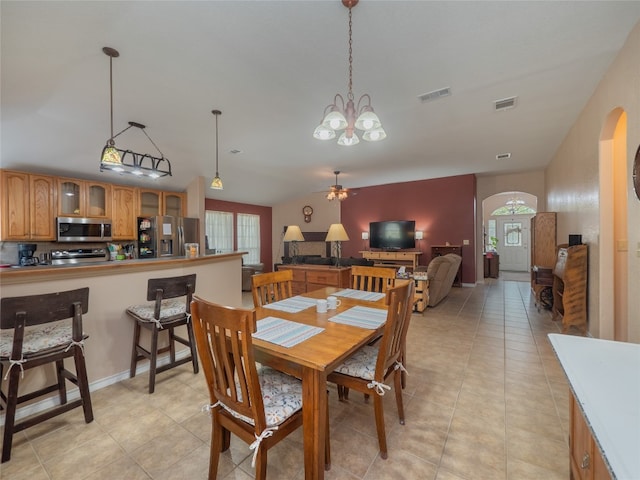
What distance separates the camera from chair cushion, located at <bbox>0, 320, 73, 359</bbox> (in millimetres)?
1676

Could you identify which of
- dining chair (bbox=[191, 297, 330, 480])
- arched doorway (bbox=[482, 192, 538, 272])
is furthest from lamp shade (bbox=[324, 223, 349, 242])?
arched doorway (bbox=[482, 192, 538, 272])

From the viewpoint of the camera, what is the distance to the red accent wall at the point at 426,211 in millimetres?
6938

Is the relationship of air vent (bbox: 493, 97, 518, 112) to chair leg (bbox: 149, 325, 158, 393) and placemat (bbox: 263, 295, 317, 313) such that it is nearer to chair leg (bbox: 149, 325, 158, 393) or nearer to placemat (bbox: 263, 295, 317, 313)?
placemat (bbox: 263, 295, 317, 313)

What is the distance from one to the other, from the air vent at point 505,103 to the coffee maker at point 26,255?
6893 millimetres

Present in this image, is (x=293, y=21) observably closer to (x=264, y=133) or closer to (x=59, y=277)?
(x=264, y=133)

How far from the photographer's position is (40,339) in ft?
5.84

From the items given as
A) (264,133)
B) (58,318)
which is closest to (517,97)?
(264,133)

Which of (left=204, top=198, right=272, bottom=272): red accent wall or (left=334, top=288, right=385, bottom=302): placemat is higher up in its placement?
(left=204, top=198, right=272, bottom=272): red accent wall

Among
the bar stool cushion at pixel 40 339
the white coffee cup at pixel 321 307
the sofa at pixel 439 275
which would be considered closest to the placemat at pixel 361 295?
the white coffee cup at pixel 321 307

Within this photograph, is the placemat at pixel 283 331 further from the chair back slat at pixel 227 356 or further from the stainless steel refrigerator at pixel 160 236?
the stainless steel refrigerator at pixel 160 236

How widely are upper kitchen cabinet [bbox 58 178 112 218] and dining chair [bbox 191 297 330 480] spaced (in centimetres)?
501

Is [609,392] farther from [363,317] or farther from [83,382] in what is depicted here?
[83,382]

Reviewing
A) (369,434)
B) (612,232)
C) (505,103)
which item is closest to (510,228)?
(612,232)

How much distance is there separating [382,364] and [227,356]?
33.8 inches
